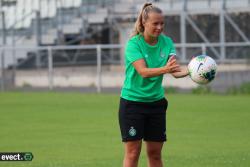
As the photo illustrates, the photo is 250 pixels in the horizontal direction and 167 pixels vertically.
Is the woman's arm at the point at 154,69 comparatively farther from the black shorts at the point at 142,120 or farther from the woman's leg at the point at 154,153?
the woman's leg at the point at 154,153

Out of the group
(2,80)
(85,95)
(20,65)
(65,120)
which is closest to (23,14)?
(20,65)

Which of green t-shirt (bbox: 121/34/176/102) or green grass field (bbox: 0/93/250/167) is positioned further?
green grass field (bbox: 0/93/250/167)

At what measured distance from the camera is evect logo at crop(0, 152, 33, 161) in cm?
1290

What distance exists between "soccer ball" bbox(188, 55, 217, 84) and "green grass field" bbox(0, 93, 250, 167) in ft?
10.1

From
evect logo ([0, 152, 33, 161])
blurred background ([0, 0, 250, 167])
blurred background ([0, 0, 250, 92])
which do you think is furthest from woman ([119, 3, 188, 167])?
blurred background ([0, 0, 250, 92])

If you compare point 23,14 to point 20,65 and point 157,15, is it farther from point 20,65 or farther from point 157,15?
point 157,15

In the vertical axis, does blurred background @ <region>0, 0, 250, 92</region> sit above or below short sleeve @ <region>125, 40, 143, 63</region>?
below

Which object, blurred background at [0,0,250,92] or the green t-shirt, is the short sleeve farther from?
blurred background at [0,0,250,92]

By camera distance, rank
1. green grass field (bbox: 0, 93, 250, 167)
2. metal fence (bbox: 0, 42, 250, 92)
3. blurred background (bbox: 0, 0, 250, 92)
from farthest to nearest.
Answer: metal fence (bbox: 0, 42, 250, 92) → blurred background (bbox: 0, 0, 250, 92) → green grass field (bbox: 0, 93, 250, 167)

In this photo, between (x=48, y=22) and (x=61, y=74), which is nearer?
(x=61, y=74)

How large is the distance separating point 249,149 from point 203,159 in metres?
1.51

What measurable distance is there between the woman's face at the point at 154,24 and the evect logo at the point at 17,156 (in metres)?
4.51

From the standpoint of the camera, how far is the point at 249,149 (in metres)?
14.2

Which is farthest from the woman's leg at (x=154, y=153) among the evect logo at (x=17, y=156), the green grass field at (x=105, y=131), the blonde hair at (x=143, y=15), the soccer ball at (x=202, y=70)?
the evect logo at (x=17, y=156)
